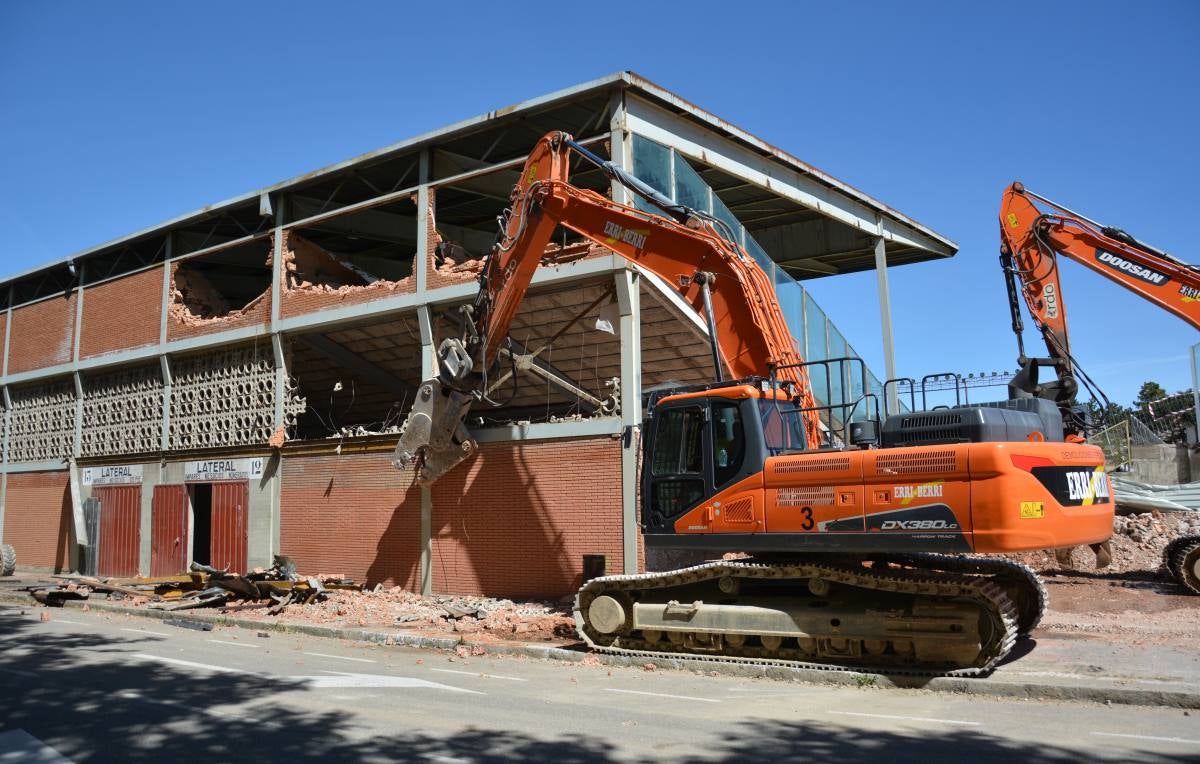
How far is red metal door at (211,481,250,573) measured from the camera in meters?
18.9

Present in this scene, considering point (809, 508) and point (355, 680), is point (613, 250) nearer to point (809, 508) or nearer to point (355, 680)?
point (809, 508)

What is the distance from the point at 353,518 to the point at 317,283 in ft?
18.7

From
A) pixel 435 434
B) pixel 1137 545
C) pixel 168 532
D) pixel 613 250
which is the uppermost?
pixel 613 250

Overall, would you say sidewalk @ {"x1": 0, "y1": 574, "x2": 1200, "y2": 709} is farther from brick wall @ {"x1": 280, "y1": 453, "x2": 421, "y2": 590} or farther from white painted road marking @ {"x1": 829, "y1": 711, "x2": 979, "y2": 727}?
brick wall @ {"x1": 280, "y1": 453, "x2": 421, "y2": 590}

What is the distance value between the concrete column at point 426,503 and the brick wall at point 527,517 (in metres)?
0.10

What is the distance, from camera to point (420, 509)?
16.1 m

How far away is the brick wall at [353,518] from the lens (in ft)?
53.2

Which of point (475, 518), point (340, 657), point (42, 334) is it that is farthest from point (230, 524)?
point (42, 334)

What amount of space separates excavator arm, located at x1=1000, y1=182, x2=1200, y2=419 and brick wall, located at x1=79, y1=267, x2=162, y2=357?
19.4 metres

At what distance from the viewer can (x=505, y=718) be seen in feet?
22.5

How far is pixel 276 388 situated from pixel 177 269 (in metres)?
5.37

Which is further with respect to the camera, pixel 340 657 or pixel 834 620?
pixel 340 657

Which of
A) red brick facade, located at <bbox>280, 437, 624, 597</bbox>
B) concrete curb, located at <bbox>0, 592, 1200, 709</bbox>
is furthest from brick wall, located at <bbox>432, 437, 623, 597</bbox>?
concrete curb, located at <bbox>0, 592, 1200, 709</bbox>

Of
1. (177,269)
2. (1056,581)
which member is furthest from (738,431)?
(177,269)
